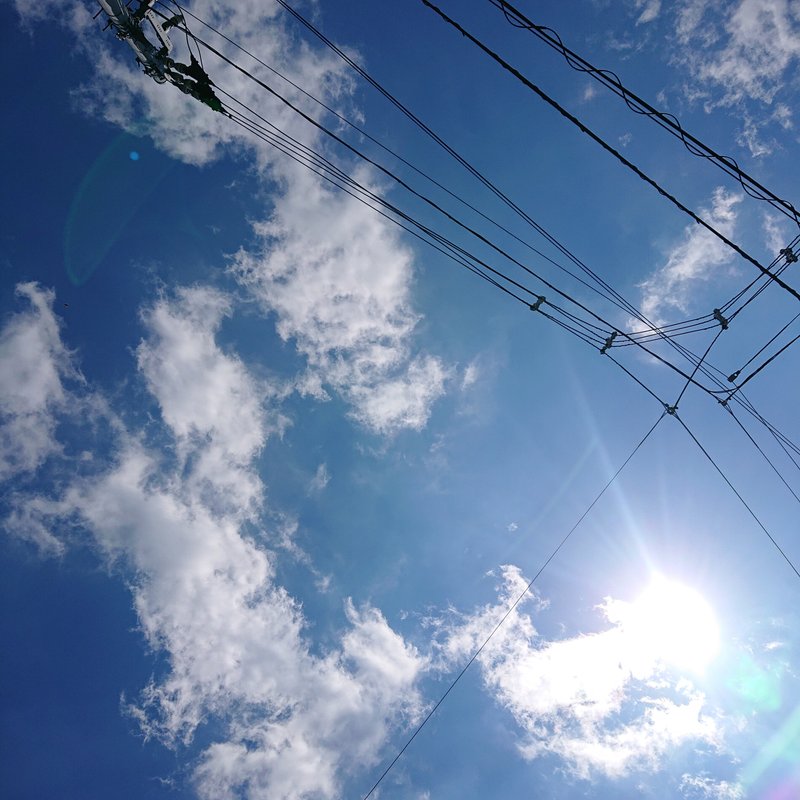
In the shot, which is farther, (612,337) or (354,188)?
(612,337)

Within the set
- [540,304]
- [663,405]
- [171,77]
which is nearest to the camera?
[171,77]

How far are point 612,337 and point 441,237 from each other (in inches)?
202

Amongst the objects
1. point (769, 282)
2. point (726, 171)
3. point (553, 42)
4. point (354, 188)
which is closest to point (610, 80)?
point (553, 42)

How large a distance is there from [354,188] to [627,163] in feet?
14.7

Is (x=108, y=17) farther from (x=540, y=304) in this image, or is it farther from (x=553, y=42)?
(x=540, y=304)

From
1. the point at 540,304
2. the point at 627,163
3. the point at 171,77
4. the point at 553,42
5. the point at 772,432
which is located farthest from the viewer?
the point at 772,432

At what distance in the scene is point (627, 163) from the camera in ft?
23.1

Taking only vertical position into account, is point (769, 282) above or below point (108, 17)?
above

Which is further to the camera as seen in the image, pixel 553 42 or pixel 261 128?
pixel 261 128

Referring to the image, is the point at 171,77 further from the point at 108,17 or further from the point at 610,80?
the point at 610,80

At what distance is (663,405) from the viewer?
41.7ft

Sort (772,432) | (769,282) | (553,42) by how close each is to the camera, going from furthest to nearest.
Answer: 1. (772,432)
2. (769,282)
3. (553,42)

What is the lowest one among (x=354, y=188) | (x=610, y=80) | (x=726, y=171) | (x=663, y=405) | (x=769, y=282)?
(x=354, y=188)

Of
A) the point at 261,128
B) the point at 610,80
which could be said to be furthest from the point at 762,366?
the point at 261,128
